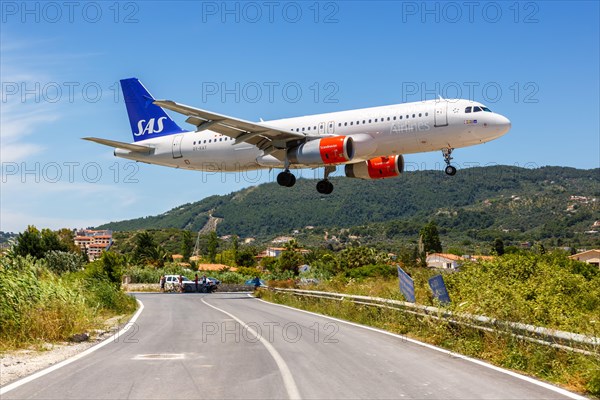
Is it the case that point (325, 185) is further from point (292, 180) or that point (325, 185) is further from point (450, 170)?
point (450, 170)

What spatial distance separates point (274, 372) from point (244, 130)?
70.5 feet

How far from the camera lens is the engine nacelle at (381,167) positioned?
1270 inches

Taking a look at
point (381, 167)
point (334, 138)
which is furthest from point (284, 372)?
point (381, 167)

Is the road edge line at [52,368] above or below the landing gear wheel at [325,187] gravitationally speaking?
below

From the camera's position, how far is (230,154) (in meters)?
33.8

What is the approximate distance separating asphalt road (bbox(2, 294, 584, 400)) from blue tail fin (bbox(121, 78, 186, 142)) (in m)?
25.7

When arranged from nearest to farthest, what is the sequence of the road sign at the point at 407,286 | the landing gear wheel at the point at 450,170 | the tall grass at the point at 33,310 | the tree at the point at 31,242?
the tall grass at the point at 33,310 → the road sign at the point at 407,286 → the landing gear wheel at the point at 450,170 → the tree at the point at 31,242

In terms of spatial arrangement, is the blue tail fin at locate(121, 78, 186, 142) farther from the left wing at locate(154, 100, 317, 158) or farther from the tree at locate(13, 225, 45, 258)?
the tree at locate(13, 225, 45, 258)

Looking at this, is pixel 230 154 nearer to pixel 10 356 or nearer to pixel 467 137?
pixel 467 137

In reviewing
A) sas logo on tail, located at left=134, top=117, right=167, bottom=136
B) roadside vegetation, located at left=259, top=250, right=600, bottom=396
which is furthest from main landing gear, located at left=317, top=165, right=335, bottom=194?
roadside vegetation, located at left=259, top=250, right=600, bottom=396

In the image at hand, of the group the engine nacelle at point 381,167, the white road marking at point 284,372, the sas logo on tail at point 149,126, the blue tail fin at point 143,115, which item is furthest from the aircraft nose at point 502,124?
the sas logo on tail at point 149,126

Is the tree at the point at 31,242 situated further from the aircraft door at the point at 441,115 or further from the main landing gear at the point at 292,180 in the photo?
the aircraft door at the point at 441,115

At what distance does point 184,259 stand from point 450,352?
406ft

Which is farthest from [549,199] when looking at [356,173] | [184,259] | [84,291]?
[84,291]
